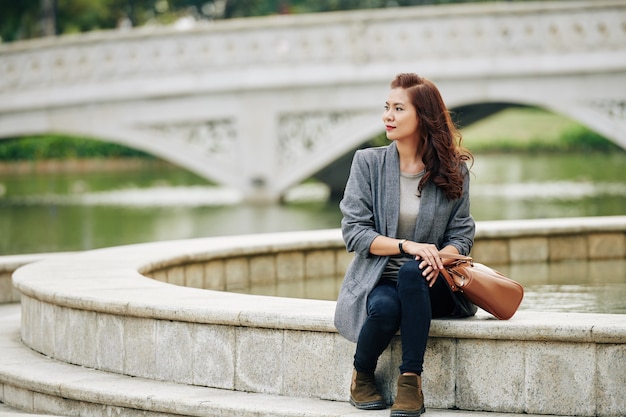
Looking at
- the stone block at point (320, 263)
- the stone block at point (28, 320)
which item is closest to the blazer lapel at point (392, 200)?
the stone block at point (28, 320)

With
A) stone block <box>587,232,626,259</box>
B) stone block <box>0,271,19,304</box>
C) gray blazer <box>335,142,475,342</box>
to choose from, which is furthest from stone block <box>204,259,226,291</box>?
stone block <box>587,232,626,259</box>

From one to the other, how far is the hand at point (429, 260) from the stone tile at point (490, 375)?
0.31m

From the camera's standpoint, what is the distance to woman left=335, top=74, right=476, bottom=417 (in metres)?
4.95

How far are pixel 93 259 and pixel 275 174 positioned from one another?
1333cm

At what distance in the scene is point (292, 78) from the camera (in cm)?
2012

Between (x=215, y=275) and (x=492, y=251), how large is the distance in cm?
222

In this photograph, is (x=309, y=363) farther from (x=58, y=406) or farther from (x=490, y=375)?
(x=58, y=406)

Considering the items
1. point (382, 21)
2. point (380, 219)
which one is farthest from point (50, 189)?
point (380, 219)

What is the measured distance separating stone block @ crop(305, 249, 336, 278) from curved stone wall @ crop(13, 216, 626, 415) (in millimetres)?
2001

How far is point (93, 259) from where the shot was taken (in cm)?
740

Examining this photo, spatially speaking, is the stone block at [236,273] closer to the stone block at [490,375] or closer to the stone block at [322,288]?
the stone block at [322,288]

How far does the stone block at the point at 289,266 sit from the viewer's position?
328 inches

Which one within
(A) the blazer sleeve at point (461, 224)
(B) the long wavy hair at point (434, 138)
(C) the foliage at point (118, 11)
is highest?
(C) the foliage at point (118, 11)

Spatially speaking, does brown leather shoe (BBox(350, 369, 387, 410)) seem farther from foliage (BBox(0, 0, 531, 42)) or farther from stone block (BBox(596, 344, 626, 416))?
foliage (BBox(0, 0, 531, 42))
